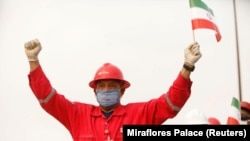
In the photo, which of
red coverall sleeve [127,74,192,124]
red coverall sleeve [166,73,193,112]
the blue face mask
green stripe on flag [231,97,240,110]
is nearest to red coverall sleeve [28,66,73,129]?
the blue face mask

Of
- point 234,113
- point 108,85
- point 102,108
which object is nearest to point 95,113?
point 102,108

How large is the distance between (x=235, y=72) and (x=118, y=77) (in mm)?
901

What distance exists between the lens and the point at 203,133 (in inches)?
44.0

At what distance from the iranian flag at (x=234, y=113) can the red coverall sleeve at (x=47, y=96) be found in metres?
0.95

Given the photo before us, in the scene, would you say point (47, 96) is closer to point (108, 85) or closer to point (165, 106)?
point (108, 85)

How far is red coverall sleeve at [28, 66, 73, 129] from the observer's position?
1.80 meters

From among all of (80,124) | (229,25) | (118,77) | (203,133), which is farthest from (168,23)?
(203,133)

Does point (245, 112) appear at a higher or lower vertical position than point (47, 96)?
lower

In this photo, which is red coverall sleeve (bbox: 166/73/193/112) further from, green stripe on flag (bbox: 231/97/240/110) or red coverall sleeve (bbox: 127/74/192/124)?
green stripe on flag (bbox: 231/97/240/110)

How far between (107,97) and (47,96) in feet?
0.96

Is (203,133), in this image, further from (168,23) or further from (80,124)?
(168,23)

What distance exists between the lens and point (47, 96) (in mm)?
1847

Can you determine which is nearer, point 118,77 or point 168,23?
point 118,77

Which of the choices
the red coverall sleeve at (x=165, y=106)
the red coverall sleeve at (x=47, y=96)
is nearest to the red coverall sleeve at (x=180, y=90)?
the red coverall sleeve at (x=165, y=106)
